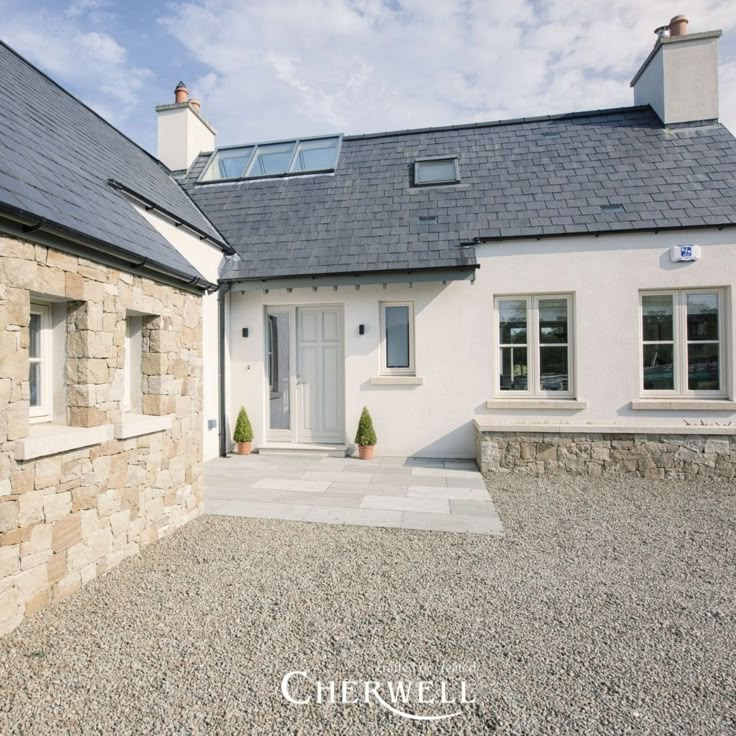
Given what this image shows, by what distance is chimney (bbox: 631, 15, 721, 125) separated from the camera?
816 centimetres

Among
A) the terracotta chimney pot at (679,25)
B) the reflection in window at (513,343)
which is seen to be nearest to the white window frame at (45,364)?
the reflection in window at (513,343)

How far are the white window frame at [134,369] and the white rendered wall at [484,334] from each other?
3971mm

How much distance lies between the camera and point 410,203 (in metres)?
8.48

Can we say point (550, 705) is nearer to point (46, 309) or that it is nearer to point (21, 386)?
point (21, 386)

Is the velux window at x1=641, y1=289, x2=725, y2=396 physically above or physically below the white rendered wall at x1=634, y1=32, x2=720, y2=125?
below

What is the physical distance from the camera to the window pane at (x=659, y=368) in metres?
7.29

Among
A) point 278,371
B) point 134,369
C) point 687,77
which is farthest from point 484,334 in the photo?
point 687,77

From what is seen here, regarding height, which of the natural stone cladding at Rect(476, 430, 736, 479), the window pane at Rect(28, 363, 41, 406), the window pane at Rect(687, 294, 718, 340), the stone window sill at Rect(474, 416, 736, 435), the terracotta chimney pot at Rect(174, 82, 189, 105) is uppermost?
the terracotta chimney pot at Rect(174, 82, 189, 105)

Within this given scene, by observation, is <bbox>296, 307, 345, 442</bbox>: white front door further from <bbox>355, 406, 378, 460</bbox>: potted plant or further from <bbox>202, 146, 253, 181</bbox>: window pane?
<bbox>202, 146, 253, 181</bbox>: window pane

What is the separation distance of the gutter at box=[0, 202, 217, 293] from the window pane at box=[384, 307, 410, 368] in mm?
4023

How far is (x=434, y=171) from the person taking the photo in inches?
355

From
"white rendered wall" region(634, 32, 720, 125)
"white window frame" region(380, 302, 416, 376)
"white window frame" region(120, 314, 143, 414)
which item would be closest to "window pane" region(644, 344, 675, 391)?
"white window frame" region(380, 302, 416, 376)

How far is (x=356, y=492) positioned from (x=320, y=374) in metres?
3.10

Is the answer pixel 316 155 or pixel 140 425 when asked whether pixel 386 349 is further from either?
pixel 316 155
